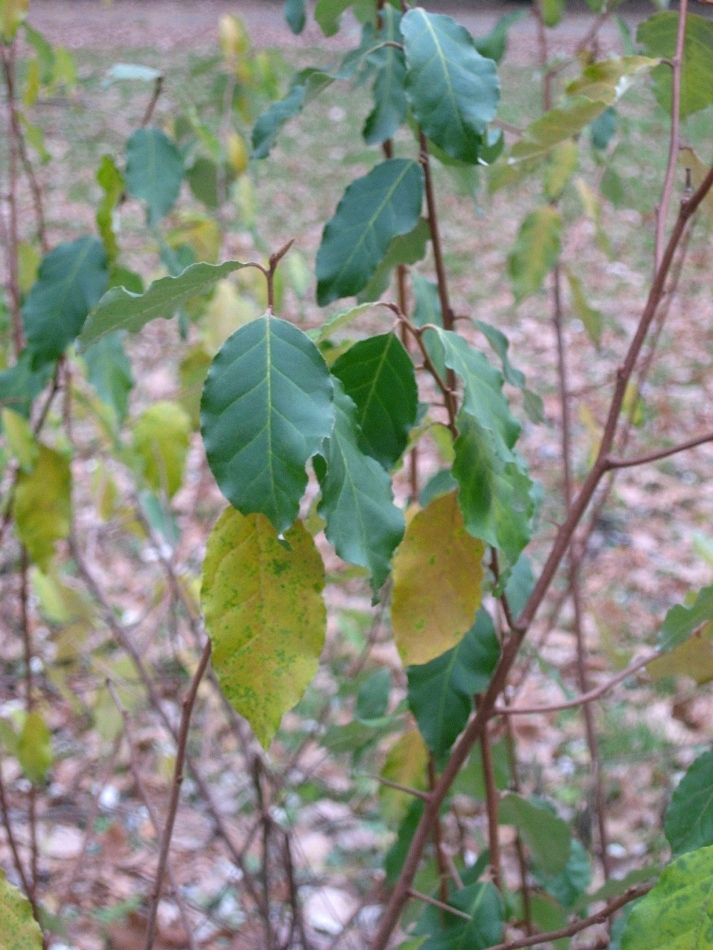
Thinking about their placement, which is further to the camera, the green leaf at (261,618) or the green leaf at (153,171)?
the green leaf at (153,171)

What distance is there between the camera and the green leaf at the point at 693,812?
2.26ft

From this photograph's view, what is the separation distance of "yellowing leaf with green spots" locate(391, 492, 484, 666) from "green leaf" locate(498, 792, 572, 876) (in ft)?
1.02

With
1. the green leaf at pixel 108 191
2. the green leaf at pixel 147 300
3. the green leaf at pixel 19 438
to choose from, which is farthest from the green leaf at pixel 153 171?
the green leaf at pixel 147 300

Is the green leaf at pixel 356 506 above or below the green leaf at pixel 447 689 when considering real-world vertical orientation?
above

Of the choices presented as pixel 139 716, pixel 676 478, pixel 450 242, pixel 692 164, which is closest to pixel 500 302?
pixel 450 242

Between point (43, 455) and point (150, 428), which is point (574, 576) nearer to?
point (150, 428)

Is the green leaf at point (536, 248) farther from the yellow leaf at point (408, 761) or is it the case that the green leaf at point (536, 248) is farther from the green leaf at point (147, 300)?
the green leaf at point (147, 300)

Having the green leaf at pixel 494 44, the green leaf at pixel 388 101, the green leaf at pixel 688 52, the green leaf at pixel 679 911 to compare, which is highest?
the green leaf at pixel 494 44

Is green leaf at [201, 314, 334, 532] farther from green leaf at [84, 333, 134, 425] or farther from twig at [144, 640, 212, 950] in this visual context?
green leaf at [84, 333, 134, 425]

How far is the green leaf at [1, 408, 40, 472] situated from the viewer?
1.12 m

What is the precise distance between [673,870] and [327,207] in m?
5.91

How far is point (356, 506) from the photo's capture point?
1.90 ft

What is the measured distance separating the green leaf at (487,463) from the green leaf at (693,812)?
0.24 meters

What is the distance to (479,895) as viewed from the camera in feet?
2.82
